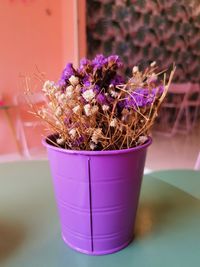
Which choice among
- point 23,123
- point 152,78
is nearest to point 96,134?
point 152,78

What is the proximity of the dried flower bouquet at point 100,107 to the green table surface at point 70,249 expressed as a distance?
0.16 m

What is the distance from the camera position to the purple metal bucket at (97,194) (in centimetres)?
43

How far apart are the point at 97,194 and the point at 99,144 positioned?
0.24 feet

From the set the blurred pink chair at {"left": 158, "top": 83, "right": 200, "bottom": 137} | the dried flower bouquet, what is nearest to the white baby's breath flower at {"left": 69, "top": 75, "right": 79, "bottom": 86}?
the dried flower bouquet

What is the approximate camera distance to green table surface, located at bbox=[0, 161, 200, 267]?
45cm

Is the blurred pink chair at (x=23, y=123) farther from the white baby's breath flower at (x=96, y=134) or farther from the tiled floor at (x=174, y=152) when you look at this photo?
the white baby's breath flower at (x=96, y=134)

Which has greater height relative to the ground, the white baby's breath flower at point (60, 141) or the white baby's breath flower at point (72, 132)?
the white baby's breath flower at point (72, 132)

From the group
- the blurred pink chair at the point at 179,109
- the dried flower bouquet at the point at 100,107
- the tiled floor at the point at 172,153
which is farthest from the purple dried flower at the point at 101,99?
the blurred pink chair at the point at 179,109

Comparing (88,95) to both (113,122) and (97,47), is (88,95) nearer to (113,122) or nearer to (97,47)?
(113,122)

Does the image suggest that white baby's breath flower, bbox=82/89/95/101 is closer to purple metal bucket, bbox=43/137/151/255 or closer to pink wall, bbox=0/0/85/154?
purple metal bucket, bbox=43/137/151/255

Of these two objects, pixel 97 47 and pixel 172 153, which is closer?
pixel 172 153

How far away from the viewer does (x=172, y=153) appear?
277 cm

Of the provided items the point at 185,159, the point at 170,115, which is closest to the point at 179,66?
the point at 170,115

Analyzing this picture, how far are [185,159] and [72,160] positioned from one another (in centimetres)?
230
